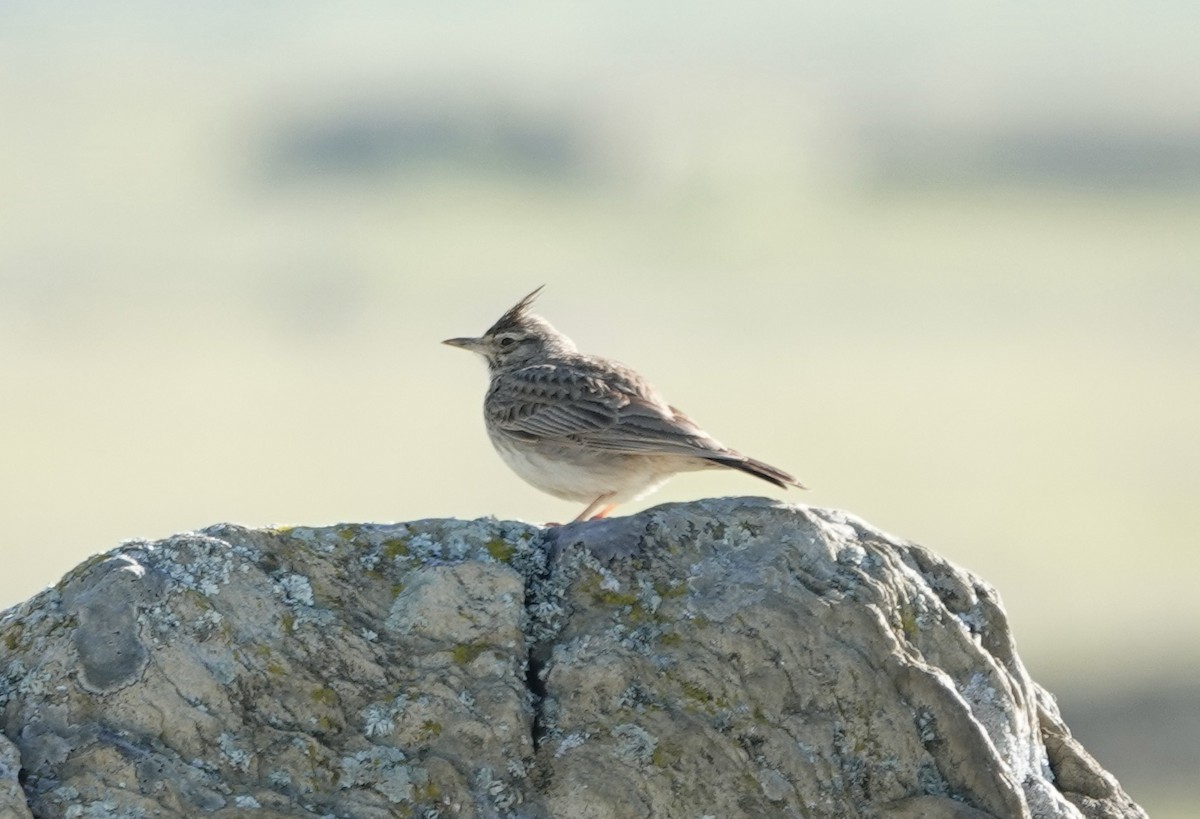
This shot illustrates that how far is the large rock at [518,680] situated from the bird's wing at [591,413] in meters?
2.84

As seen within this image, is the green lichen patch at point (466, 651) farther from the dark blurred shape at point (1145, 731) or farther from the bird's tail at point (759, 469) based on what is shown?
the dark blurred shape at point (1145, 731)

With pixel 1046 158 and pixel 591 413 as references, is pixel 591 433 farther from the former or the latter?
pixel 1046 158

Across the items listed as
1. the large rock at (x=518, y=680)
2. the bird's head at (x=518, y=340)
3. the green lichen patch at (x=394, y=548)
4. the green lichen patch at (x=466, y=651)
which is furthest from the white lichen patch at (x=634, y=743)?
the bird's head at (x=518, y=340)

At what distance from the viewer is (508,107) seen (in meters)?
173

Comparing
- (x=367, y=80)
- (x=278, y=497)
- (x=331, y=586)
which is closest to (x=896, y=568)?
(x=331, y=586)

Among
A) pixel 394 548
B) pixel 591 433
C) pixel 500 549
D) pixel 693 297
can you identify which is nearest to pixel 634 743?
pixel 500 549

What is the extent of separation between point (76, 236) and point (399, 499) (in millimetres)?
79709

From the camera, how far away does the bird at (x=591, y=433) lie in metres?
11.2

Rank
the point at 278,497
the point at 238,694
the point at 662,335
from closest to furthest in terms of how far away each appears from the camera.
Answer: the point at 238,694, the point at 278,497, the point at 662,335

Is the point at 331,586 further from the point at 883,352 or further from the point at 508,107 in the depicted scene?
the point at 508,107

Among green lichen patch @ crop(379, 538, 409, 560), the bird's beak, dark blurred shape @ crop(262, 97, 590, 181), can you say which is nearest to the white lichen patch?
green lichen patch @ crop(379, 538, 409, 560)

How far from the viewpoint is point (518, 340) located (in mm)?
13156

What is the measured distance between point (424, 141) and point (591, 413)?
152 meters

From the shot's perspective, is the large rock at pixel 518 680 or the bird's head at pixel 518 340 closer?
the large rock at pixel 518 680
